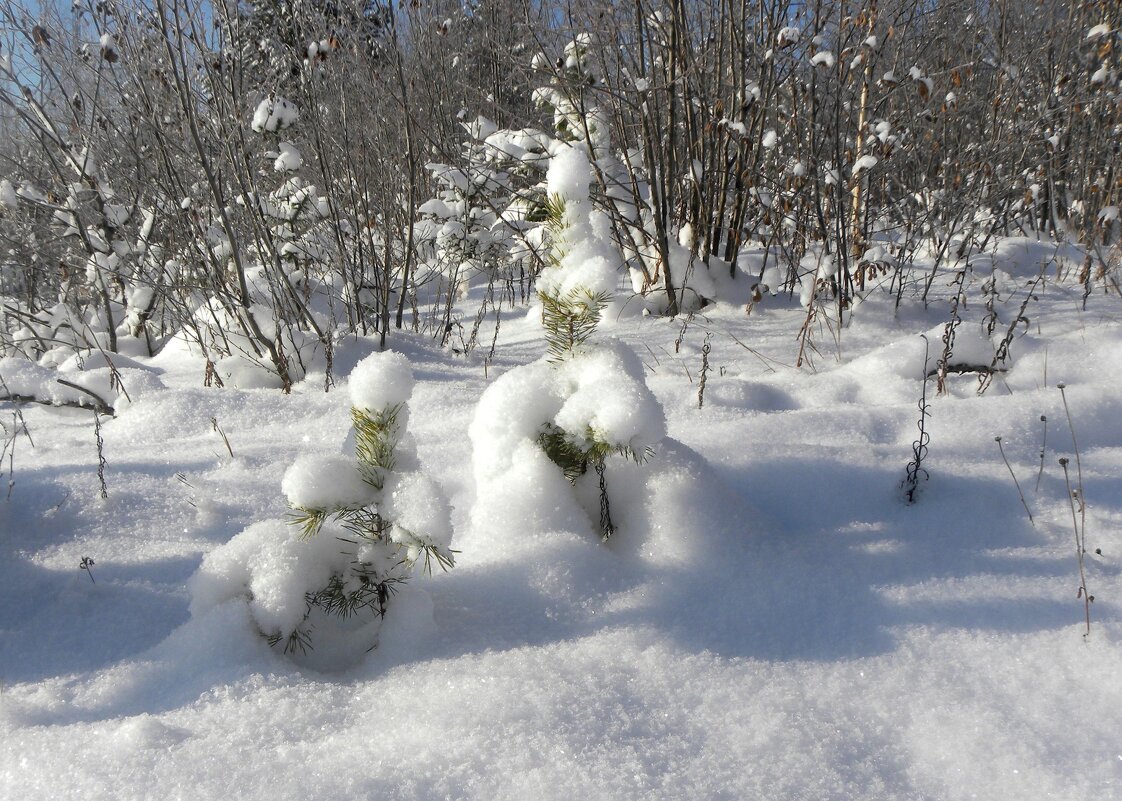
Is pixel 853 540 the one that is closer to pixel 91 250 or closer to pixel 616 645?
pixel 616 645

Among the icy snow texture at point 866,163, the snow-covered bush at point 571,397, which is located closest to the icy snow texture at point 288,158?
the icy snow texture at point 866,163

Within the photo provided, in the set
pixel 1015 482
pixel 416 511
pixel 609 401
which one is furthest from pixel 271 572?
pixel 1015 482

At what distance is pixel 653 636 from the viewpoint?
1.34 meters

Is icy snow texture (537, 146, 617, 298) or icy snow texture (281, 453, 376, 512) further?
icy snow texture (537, 146, 617, 298)

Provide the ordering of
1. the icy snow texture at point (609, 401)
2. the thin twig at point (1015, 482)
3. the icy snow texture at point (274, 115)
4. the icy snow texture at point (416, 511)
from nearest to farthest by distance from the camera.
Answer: the icy snow texture at point (416, 511) < the icy snow texture at point (609, 401) < the thin twig at point (1015, 482) < the icy snow texture at point (274, 115)

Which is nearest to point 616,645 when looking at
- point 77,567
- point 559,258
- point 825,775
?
point 825,775

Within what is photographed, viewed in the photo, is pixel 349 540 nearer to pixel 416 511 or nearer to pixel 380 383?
pixel 416 511

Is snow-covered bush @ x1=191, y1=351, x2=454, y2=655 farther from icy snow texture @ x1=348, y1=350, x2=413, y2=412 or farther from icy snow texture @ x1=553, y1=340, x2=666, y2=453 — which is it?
icy snow texture @ x1=553, y1=340, x2=666, y2=453

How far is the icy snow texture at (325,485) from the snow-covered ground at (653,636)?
24 cm

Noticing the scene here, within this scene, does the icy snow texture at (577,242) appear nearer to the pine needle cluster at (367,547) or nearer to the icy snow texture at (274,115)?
the pine needle cluster at (367,547)

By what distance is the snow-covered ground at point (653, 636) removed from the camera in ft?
3.46

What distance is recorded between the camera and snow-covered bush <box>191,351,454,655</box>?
126cm

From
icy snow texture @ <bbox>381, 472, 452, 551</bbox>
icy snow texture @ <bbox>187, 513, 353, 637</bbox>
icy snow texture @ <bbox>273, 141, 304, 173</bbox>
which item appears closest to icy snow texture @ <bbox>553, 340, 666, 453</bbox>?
icy snow texture @ <bbox>381, 472, 452, 551</bbox>

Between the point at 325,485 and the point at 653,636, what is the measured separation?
2.08 ft
